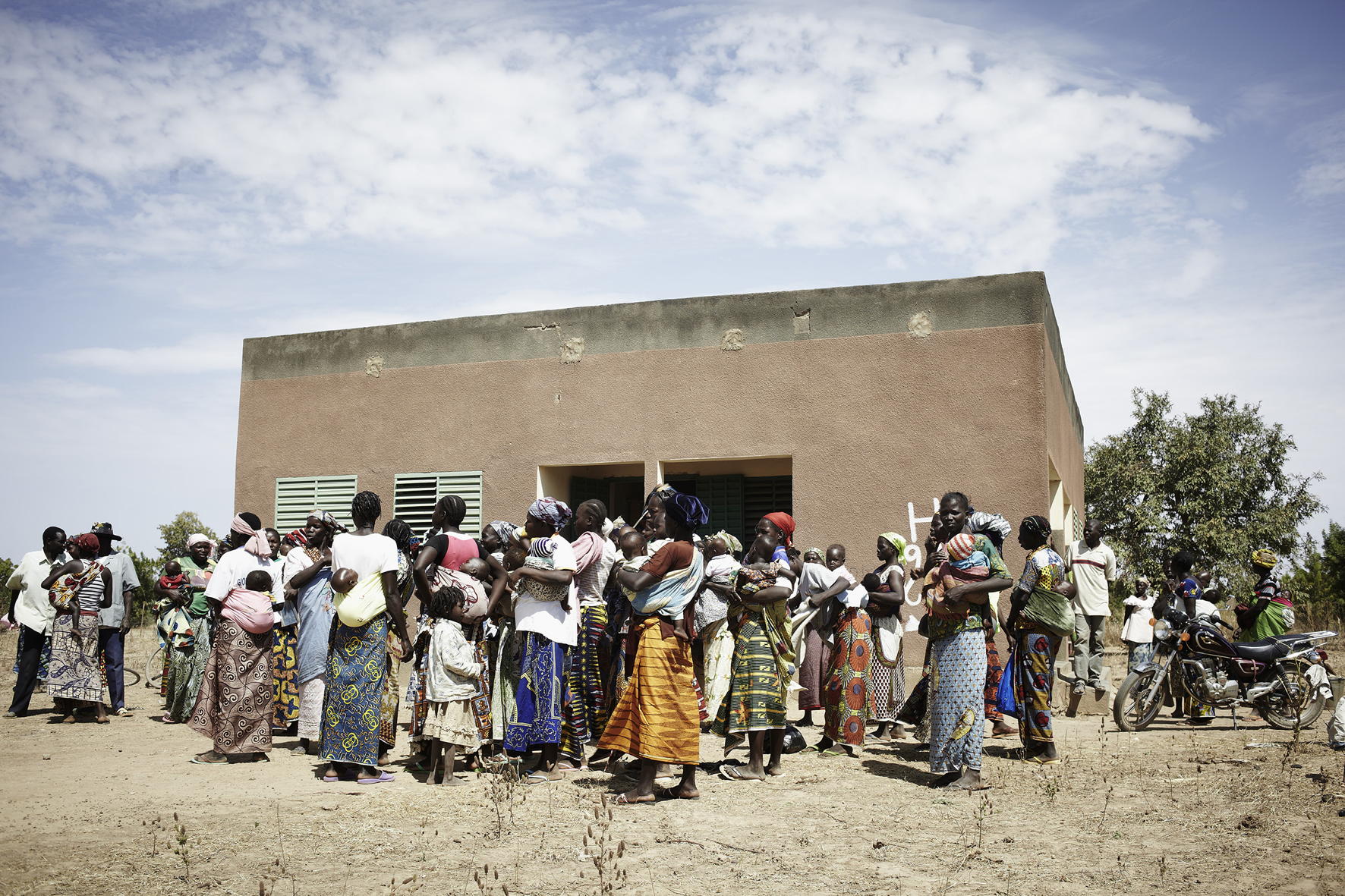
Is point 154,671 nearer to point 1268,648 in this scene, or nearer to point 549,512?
point 549,512

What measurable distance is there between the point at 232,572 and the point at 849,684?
415 cm

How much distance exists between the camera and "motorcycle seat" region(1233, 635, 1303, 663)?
8.30 metres

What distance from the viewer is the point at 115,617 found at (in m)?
8.78

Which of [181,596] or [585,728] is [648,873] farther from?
[181,596]

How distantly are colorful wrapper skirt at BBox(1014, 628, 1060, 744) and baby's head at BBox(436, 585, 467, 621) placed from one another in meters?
3.42

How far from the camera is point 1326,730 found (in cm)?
832

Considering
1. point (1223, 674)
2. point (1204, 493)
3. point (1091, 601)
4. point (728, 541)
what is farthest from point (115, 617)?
point (1204, 493)

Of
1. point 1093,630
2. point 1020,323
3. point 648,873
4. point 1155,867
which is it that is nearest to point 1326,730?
point 1093,630

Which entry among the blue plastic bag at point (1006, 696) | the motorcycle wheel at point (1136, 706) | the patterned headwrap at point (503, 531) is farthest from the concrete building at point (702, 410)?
the patterned headwrap at point (503, 531)

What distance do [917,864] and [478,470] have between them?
28.7 ft

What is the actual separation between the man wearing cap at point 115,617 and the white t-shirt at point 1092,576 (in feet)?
27.2

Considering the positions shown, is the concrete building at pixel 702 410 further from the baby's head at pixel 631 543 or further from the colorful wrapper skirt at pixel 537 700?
the colorful wrapper skirt at pixel 537 700

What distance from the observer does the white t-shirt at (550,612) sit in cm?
602

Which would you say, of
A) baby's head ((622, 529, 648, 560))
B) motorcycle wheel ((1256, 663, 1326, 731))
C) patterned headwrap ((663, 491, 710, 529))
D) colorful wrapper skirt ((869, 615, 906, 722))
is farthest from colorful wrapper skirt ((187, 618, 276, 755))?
motorcycle wheel ((1256, 663, 1326, 731))
